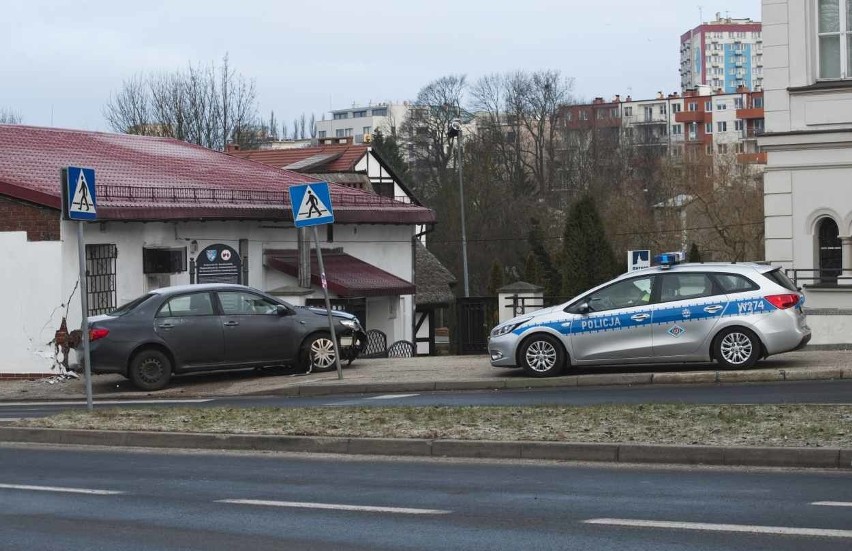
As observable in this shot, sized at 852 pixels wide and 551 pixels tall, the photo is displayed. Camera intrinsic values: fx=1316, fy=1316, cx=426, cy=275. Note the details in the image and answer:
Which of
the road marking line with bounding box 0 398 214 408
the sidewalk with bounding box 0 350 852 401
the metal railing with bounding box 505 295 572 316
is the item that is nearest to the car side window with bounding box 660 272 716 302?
the sidewalk with bounding box 0 350 852 401

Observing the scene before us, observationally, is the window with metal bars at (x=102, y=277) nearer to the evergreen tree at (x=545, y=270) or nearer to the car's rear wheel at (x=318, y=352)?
the car's rear wheel at (x=318, y=352)

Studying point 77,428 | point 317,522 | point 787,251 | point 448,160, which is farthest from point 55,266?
point 448,160

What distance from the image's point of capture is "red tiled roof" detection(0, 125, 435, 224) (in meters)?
25.0

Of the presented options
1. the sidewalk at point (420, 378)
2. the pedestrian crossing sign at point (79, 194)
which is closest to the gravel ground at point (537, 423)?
the pedestrian crossing sign at point (79, 194)

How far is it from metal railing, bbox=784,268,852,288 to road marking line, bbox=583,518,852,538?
1649cm

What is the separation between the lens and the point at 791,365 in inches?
720

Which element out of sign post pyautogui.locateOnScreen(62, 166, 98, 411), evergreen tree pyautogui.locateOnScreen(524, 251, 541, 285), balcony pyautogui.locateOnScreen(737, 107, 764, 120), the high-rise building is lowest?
evergreen tree pyautogui.locateOnScreen(524, 251, 541, 285)

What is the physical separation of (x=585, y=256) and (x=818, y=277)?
622 inches

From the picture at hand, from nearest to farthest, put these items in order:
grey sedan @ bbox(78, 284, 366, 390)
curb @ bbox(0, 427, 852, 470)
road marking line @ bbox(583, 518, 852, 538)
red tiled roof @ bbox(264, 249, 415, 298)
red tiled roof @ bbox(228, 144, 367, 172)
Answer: road marking line @ bbox(583, 518, 852, 538)
curb @ bbox(0, 427, 852, 470)
grey sedan @ bbox(78, 284, 366, 390)
red tiled roof @ bbox(264, 249, 415, 298)
red tiled roof @ bbox(228, 144, 367, 172)

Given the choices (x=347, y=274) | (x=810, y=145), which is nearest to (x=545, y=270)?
(x=347, y=274)

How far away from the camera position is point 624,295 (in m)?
18.7

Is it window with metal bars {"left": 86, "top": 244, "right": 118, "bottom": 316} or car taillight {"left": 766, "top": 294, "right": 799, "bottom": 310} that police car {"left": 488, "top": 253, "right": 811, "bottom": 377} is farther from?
window with metal bars {"left": 86, "top": 244, "right": 118, "bottom": 316}

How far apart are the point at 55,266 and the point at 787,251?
13.7m

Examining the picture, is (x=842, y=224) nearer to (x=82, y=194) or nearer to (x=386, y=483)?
(x=82, y=194)
